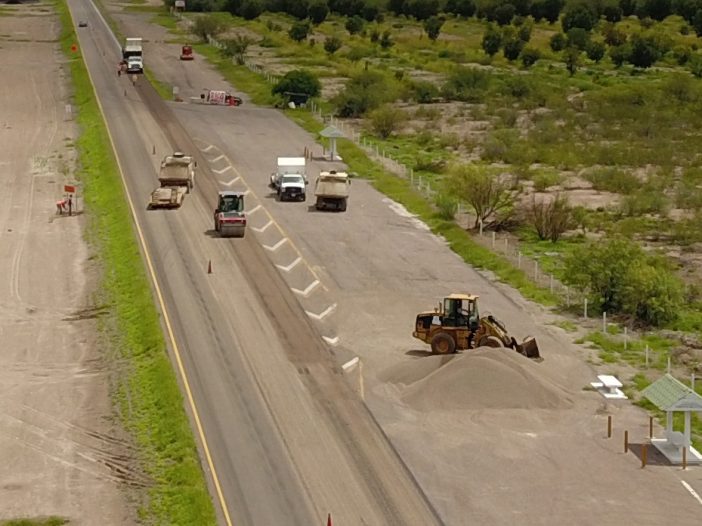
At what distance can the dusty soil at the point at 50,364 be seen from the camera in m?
34.2

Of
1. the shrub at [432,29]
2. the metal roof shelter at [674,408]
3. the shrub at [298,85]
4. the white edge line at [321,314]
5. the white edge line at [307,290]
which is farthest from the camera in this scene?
the shrub at [432,29]

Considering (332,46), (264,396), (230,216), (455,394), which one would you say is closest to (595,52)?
(332,46)

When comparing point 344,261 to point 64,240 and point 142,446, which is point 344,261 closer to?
point 64,240

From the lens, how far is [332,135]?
267 feet

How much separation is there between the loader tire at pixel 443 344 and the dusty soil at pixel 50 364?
11.1m

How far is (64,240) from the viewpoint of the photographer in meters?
64.4

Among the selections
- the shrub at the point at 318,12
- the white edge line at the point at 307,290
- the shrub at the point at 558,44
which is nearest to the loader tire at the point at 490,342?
the white edge line at the point at 307,290

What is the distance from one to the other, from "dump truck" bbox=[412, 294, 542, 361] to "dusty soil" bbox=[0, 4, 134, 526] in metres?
11.1

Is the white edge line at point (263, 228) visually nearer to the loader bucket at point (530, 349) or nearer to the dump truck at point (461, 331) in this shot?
the dump truck at point (461, 331)

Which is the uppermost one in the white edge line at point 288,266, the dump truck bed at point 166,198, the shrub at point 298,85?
the shrub at point 298,85

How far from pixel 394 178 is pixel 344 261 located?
816 inches

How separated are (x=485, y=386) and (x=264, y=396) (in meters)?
6.93

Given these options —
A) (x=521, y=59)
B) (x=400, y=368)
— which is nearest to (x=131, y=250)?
(x=400, y=368)

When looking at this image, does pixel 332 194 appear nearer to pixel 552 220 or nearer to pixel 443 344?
pixel 552 220
